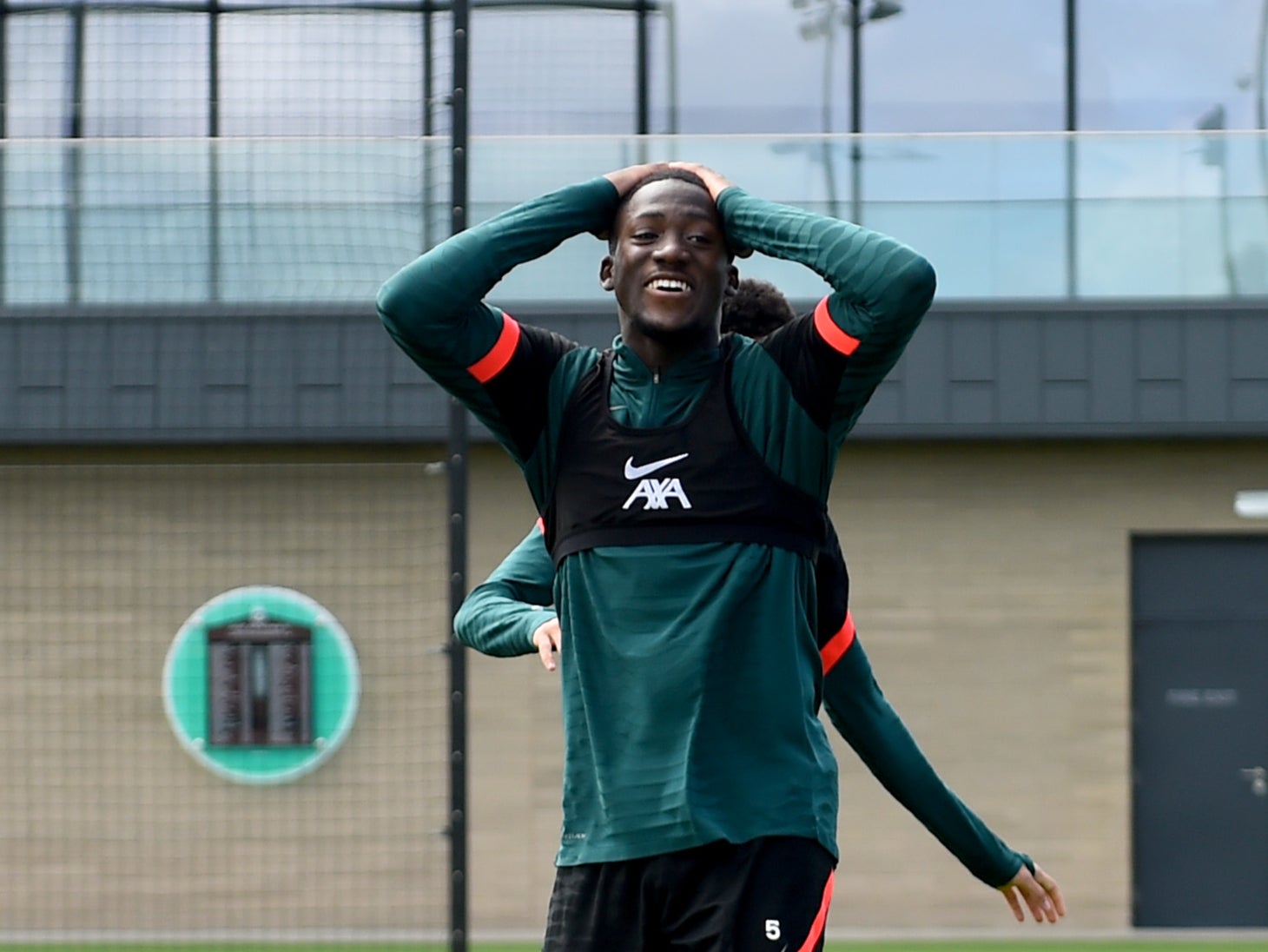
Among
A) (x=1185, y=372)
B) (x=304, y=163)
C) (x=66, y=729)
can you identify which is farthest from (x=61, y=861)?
(x=1185, y=372)

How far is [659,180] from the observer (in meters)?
2.85

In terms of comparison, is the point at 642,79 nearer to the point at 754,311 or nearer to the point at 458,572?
the point at 458,572

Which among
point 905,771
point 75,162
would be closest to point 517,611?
point 905,771

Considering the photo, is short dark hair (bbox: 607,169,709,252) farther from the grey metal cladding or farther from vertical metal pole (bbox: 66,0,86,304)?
the grey metal cladding

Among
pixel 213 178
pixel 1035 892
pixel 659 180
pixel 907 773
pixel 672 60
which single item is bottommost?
pixel 1035 892

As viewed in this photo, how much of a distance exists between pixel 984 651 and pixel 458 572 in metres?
7.16

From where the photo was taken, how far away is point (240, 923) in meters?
10.6

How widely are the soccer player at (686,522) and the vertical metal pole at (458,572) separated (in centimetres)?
307

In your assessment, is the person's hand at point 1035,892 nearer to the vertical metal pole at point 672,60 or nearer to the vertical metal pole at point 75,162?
the vertical metal pole at point 75,162

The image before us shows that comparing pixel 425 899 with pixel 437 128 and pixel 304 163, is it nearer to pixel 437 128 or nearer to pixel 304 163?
pixel 304 163

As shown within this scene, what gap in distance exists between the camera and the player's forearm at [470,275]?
288cm

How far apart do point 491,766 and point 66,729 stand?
2.51 metres

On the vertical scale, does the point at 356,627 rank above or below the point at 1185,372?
below

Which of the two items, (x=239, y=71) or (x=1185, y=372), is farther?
(x=1185, y=372)
